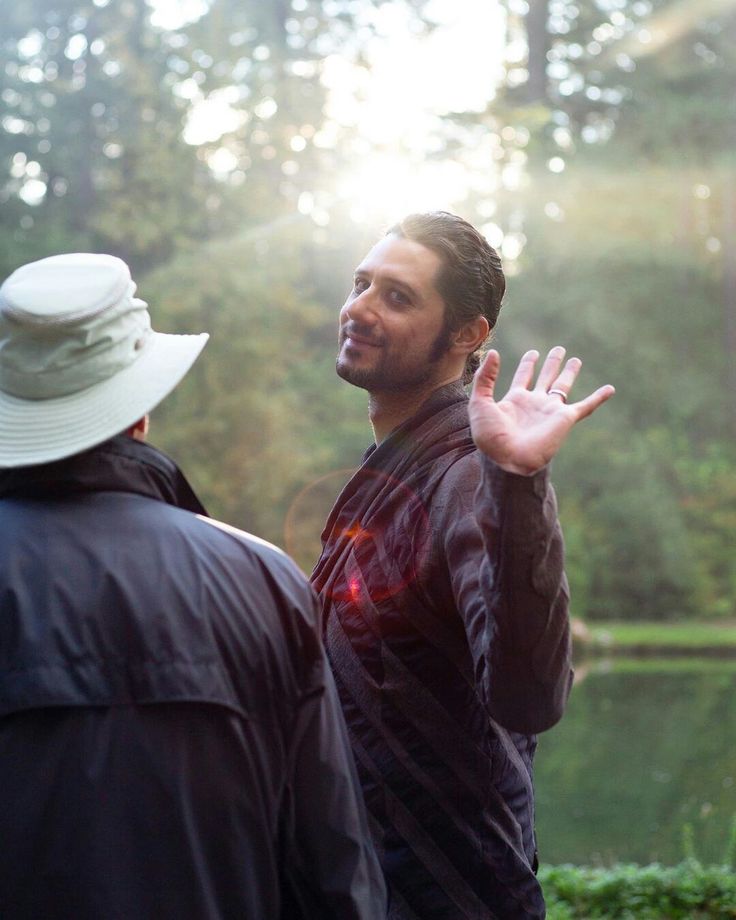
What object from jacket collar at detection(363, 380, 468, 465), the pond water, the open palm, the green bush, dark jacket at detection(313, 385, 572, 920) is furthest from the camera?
the pond water

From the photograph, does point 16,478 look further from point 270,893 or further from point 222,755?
point 270,893

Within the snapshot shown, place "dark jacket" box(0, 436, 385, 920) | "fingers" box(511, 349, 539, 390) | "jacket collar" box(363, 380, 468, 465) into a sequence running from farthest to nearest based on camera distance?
"jacket collar" box(363, 380, 468, 465), "fingers" box(511, 349, 539, 390), "dark jacket" box(0, 436, 385, 920)

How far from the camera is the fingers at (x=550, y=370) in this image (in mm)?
2225

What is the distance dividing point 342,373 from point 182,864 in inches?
51.5

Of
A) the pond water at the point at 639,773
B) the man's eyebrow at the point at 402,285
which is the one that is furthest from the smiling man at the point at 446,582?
the pond water at the point at 639,773

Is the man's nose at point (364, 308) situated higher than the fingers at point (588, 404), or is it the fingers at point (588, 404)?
the fingers at point (588, 404)

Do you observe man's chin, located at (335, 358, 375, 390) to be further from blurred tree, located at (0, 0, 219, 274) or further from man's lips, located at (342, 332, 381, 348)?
blurred tree, located at (0, 0, 219, 274)

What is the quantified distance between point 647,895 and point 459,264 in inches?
131

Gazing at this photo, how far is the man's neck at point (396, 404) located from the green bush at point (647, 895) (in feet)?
9.58

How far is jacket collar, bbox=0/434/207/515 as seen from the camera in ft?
6.33

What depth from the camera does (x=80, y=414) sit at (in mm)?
1939

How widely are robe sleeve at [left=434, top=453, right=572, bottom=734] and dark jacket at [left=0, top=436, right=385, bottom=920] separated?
0.96 feet

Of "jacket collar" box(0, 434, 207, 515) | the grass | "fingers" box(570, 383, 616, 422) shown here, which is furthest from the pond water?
"jacket collar" box(0, 434, 207, 515)

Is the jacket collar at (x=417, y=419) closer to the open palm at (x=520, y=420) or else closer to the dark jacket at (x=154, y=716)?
the open palm at (x=520, y=420)
